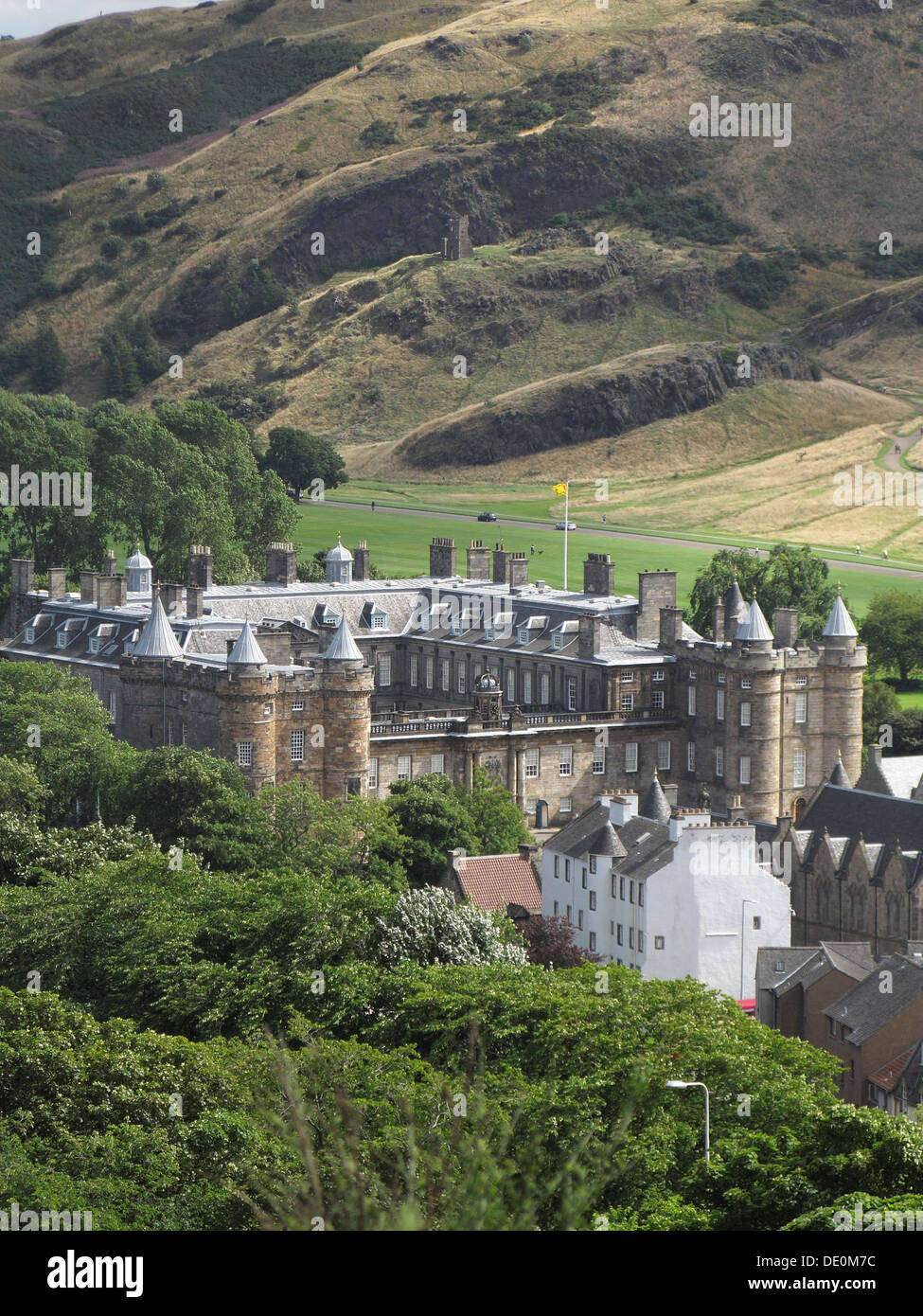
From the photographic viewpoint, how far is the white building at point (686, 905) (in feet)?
250

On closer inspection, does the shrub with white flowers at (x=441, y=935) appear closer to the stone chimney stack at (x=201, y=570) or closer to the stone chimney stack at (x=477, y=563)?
the stone chimney stack at (x=201, y=570)

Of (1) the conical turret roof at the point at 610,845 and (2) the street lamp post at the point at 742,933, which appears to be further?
(1) the conical turret roof at the point at 610,845

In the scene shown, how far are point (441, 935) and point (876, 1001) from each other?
1272 centimetres

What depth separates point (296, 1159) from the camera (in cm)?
4356

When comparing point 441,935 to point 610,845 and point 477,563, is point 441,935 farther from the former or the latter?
point 477,563

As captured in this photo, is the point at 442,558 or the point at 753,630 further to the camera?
the point at 442,558

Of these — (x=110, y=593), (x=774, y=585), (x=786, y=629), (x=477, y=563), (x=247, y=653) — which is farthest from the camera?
Answer: (x=774, y=585)

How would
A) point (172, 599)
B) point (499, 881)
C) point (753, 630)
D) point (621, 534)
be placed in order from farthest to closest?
point (621, 534) → point (172, 599) → point (753, 630) → point (499, 881)

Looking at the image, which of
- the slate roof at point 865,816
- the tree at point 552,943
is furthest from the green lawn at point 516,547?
the tree at point 552,943

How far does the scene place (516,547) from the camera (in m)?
174

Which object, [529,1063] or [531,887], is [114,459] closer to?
[531,887]

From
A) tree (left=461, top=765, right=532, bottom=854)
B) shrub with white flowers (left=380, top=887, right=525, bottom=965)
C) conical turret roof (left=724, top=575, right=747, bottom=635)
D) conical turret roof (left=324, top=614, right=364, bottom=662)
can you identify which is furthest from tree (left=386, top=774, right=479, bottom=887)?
conical turret roof (left=724, top=575, right=747, bottom=635)

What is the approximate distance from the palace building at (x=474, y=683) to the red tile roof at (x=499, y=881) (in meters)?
Answer: 12.4

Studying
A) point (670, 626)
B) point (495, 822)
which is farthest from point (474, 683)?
point (495, 822)
